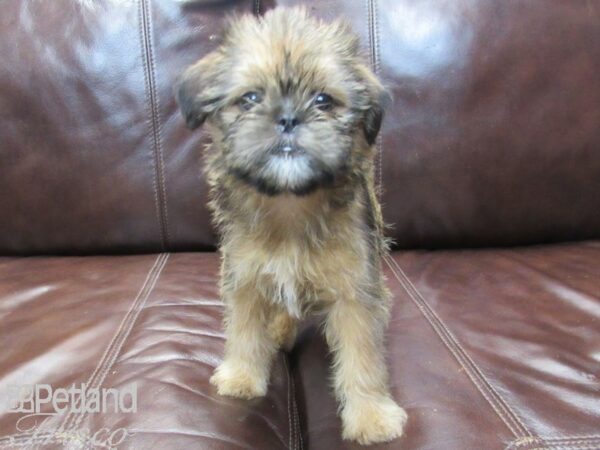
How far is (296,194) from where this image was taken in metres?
1.11

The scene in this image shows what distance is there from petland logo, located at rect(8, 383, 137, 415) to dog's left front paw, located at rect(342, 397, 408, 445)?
0.43 m

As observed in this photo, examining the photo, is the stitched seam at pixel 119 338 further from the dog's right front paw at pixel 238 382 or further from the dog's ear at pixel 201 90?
the dog's ear at pixel 201 90

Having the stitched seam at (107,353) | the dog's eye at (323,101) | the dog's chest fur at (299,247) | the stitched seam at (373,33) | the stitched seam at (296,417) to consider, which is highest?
the stitched seam at (373,33)

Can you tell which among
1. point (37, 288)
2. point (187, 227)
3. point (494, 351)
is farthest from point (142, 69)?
point (494, 351)

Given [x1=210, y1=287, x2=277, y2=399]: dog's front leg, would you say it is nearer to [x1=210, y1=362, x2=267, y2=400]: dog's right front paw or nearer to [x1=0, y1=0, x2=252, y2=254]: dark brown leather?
[x1=210, y1=362, x2=267, y2=400]: dog's right front paw

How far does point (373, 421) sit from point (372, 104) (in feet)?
2.14

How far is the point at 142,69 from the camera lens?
6.22 ft

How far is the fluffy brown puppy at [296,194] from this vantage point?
1079 mm

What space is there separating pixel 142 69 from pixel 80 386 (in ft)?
3.61

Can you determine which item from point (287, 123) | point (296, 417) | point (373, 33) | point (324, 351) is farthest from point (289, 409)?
point (373, 33)

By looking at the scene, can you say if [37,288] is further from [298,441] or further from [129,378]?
[298,441]

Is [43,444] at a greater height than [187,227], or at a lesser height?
lesser

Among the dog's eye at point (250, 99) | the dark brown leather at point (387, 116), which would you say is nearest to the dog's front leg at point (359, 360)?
the dog's eye at point (250, 99)

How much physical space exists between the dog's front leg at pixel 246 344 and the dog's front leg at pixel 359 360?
17 cm
